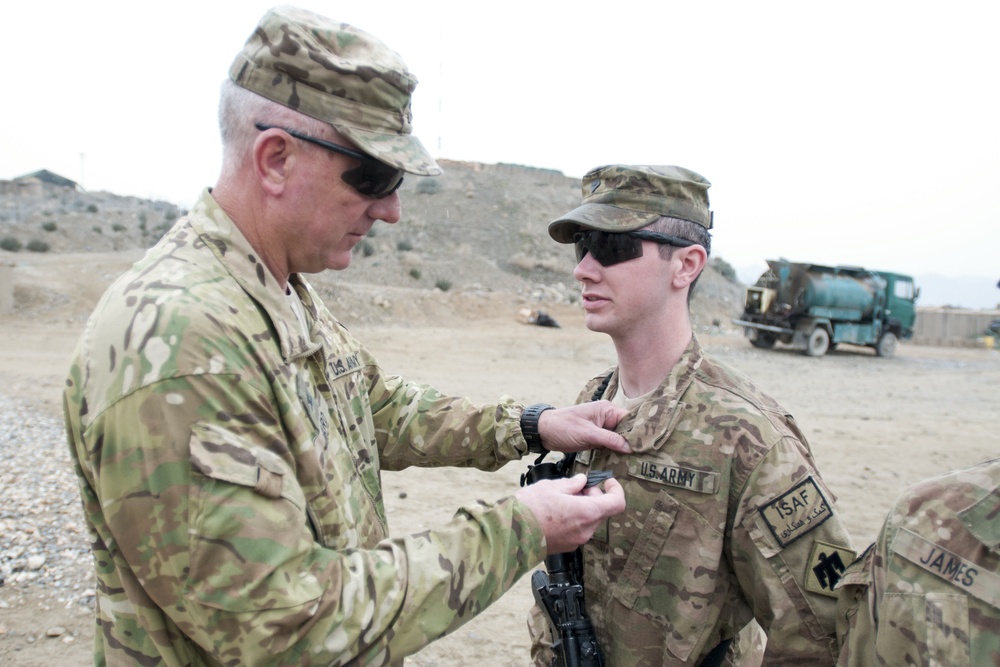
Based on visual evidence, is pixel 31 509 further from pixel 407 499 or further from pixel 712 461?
pixel 712 461

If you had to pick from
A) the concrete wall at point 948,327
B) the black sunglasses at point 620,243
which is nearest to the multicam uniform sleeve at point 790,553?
the black sunglasses at point 620,243

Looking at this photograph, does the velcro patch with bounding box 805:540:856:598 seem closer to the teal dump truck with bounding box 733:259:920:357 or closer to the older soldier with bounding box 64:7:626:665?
the older soldier with bounding box 64:7:626:665

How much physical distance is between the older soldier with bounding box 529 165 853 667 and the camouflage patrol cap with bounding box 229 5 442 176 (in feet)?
2.67

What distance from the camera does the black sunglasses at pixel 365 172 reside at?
1795 millimetres

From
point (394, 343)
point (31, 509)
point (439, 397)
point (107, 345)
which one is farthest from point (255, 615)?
point (394, 343)

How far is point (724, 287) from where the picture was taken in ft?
125

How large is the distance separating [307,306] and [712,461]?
141 centimetres

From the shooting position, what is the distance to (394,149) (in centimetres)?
186

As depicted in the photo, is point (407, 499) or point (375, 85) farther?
point (407, 499)

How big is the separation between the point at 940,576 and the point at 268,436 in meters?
1.50

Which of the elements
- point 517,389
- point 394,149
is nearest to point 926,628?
point 394,149

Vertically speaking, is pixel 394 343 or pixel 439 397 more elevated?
pixel 439 397

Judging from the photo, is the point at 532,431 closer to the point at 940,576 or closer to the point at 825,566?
the point at 825,566

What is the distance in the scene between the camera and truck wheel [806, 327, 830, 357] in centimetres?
1978
